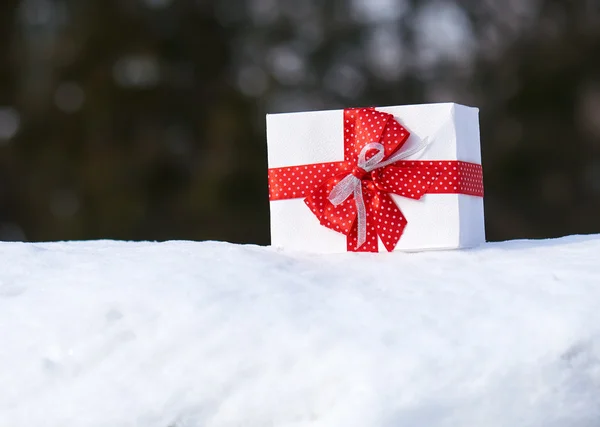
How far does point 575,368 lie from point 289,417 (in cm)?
24

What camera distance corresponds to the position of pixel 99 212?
3961 millimetres

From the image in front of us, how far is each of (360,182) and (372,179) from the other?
14 mm

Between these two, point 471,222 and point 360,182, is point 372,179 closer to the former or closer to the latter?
point 360,182

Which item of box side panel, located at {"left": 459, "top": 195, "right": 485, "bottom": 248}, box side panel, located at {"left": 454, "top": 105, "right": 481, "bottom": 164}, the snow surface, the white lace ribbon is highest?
box side panel, located at {"left": 454, "top": 105, "right": 481, "bottom": 164}

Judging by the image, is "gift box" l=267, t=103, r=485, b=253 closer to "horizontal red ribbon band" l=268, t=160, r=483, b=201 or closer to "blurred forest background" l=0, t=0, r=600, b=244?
"horizontal red ribbon band" l=268, t=160, r=483, b=201

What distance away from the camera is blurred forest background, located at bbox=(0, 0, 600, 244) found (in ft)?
12.5

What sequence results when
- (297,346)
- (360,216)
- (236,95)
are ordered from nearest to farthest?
(297,346), (360,216), (236,95)

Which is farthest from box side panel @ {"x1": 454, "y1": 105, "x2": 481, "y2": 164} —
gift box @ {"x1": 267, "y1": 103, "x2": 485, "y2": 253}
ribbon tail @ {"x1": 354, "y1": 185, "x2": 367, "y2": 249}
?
ribbon tail @ {"x1": 354, "y1": 185, "x2": 367, "y2": 249}

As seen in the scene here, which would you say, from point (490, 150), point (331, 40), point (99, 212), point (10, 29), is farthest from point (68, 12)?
point (490, 150)

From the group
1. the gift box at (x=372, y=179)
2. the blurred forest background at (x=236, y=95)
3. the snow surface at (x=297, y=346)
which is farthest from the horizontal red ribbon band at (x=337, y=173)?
the blurred forest background at (x=236, y=95)

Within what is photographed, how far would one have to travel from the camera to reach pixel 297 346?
28.1 inches

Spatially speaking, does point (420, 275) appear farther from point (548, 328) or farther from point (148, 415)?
point (148, 415)

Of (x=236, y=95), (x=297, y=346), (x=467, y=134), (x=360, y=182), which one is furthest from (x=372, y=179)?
(x=236, y=95)

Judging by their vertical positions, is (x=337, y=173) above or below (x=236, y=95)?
below
